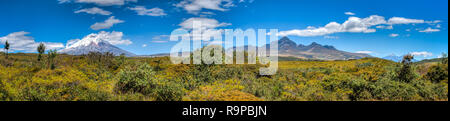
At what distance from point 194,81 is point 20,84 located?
1455cm

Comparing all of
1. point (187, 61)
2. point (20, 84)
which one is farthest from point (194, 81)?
point (20, 84)

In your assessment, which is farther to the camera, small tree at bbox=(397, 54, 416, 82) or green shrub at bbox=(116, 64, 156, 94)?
small tree at bbox=(397, 54, 416, 82)

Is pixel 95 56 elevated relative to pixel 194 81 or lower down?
elevated

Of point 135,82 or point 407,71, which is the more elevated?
point 407,71

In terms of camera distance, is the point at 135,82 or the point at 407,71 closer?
the point at 135,82

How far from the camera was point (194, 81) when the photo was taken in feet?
69.4

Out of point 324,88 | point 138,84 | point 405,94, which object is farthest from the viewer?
point 324,88

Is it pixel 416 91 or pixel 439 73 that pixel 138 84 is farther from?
pixel 439 73

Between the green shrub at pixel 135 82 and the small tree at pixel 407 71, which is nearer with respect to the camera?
the green shrub at pixel 135 82
